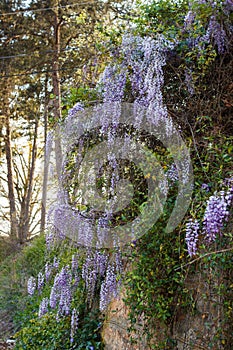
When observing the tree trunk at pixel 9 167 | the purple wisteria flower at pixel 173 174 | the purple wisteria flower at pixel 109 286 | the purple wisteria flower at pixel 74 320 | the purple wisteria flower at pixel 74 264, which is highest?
the tree trunk at pixel 9 167

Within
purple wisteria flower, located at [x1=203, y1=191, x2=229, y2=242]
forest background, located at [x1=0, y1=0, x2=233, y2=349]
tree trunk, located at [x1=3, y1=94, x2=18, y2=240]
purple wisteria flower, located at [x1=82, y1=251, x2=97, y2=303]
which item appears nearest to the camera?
purple wisteria flower, located at [x1=203, y1=191, x2=229, y2=242]

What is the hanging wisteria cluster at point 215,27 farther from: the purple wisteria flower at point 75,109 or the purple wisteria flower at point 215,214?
the purple wisteria flower at point 215,214

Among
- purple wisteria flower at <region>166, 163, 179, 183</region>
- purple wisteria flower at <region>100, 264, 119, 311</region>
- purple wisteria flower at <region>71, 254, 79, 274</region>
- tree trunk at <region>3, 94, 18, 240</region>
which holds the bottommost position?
purple wisteria flower at <region>100, 264, 119, 311</region>

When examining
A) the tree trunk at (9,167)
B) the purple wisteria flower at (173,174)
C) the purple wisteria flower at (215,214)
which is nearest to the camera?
the purple wisteria flower at (215,214)

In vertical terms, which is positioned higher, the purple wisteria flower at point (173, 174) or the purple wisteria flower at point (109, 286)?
the purple wisteria flower at point (173, 174)

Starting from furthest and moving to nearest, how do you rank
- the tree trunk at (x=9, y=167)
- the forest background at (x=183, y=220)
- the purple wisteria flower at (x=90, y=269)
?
the tree trunk at (x=9, y=167) < the purple wisteria flower at (x=90, y=269) < the forest background at (x=183, y=220)

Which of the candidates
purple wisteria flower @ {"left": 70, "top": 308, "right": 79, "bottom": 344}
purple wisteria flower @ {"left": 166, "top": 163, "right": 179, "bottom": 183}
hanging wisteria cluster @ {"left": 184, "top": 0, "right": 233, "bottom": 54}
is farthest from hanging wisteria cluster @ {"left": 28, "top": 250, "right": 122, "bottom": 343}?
hanging wisteria cluster @ {"left": 184, "top": 0, "right": 233, "bottom": 54}

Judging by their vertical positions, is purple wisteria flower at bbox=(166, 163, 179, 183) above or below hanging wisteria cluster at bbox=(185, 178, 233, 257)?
above

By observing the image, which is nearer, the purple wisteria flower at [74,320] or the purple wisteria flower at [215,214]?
the purple wisteria flower at [215,214]

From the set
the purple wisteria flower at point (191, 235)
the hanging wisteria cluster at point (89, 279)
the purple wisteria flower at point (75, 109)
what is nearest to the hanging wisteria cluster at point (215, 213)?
the purple wisteria flower at point (191, 235)

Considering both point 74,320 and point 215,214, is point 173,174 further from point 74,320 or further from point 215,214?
point 74,320

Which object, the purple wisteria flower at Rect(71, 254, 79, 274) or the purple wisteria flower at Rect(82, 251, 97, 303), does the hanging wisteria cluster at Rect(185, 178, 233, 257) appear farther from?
the purple wisteria flower at Rect(71, 254, 79, 274)

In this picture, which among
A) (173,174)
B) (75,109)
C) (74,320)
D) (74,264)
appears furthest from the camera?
(74,320)

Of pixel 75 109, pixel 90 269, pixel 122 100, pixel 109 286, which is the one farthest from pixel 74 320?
pixel 122 100
